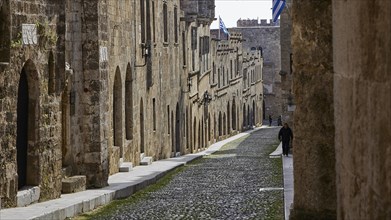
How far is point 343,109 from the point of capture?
6.39m

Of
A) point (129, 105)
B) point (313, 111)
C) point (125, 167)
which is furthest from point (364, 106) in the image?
point (129, 105)

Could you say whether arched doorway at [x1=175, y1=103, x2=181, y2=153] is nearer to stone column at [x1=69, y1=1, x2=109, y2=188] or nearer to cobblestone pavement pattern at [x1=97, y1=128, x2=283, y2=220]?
cobblestone pavement pattern at [x1=97, y1=128, x2=283, y2=220]

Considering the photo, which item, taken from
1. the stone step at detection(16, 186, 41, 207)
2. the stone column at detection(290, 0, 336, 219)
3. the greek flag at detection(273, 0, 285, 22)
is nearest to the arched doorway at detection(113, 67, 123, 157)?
the greek flag at detection(273, 0, 285, 22)

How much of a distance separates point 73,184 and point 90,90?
2.56 metres

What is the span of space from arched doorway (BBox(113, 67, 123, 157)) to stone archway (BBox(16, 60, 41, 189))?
33.3 ft

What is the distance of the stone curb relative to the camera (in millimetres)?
14508

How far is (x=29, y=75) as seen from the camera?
1698cm

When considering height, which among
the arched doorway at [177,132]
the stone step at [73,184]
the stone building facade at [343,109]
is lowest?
the arched doorway at [177,132]

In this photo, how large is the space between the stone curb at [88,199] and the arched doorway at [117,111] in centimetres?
91

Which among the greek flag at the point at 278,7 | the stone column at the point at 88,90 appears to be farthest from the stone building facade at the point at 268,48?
the stone column at the point at 88,90

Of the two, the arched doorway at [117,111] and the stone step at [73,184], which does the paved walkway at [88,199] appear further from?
the arched doorway at [117,111]

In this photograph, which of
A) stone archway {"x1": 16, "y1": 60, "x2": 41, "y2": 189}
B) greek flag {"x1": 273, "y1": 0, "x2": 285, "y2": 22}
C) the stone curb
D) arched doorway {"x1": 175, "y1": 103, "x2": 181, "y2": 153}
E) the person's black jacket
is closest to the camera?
the stone curb

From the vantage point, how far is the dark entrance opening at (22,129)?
1681 centimetres

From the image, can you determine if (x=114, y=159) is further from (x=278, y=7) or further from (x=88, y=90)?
(x=278, y=7)
